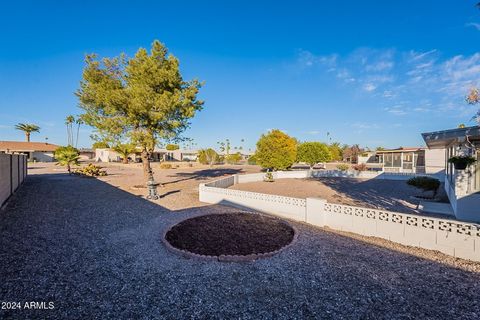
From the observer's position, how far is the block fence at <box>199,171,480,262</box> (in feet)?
18.5

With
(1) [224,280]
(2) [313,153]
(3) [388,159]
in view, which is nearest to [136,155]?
(2) [313,153]

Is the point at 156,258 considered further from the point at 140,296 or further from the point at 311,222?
the point at 311,222

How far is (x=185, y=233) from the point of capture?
7.09 metres

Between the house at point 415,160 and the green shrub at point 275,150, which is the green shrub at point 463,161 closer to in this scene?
the green shrub at point 275,150

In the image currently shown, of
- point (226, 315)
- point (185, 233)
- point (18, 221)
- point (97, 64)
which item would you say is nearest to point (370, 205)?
point (185, 233)

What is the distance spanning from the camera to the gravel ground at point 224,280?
3539mm

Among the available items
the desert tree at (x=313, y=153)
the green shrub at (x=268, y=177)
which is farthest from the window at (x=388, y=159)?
the green shrub at (x=268, y=177)

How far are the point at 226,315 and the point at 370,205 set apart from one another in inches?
399

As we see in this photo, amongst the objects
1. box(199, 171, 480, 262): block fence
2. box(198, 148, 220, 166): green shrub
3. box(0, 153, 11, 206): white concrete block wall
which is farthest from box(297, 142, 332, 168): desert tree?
box(0, 153, 11, 206): white concrete block wall

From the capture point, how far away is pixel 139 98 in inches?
509

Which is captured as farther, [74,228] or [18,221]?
[18,221]

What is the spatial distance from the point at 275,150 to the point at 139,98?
50.2 feet

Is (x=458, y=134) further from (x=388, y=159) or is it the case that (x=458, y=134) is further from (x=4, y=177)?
(x=388, y=159)

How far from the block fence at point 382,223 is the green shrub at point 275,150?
13.9 meters
